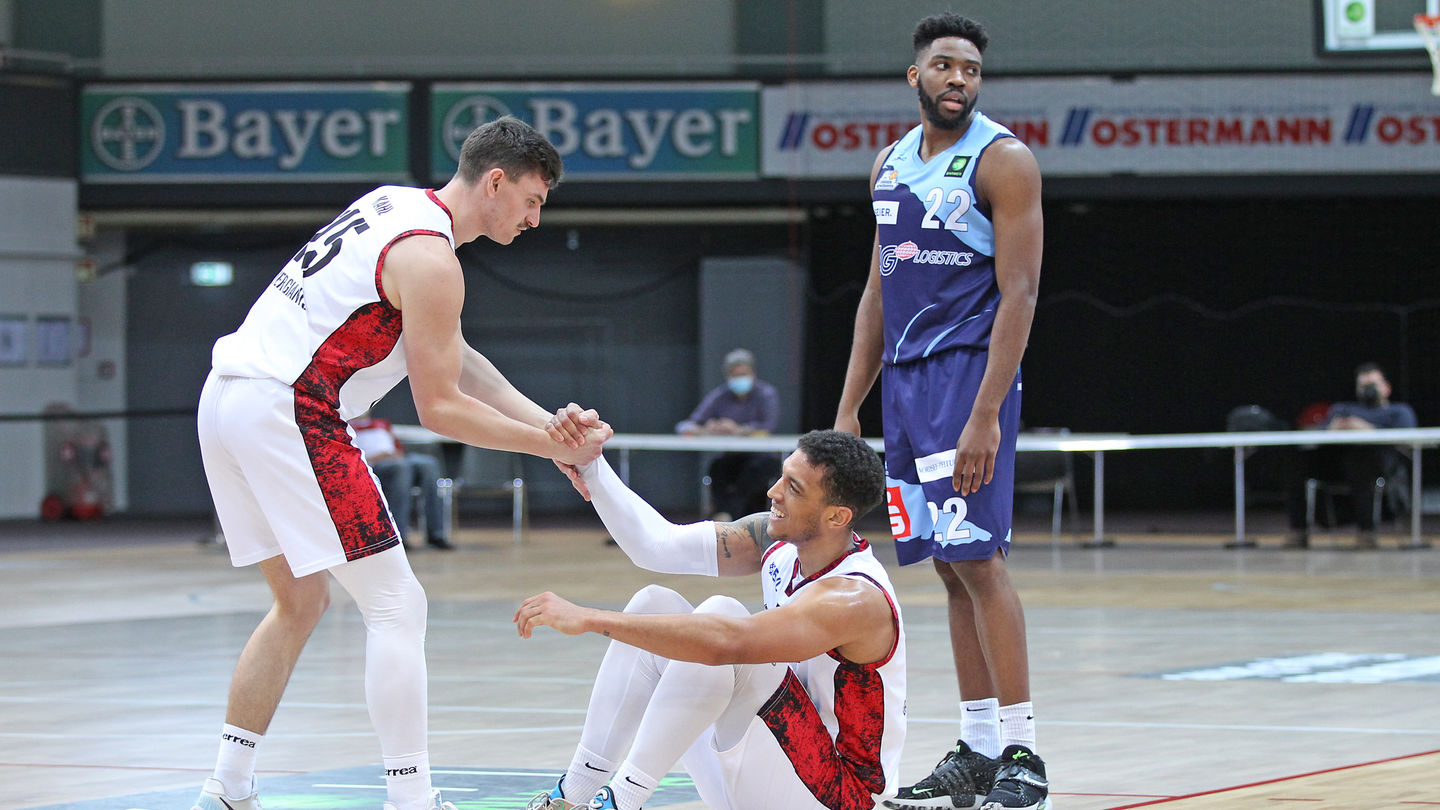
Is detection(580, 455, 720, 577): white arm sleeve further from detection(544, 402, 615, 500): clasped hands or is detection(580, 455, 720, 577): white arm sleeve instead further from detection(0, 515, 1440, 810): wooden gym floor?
detection(0, 515, 1440, 810): wooden gym floor

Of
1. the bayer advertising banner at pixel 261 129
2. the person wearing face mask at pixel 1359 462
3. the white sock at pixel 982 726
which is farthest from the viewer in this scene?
the bayer advertising banner at pixel 261 129

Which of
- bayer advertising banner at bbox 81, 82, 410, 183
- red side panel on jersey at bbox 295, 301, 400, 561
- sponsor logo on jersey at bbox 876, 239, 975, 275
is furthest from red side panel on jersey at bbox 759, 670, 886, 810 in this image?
bayer advertising banner at bbox 81, 82, 410, 183

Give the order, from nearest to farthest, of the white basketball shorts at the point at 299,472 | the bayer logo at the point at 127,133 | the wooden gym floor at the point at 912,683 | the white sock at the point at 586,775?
the white sock at the point at 586,775 → the white basketball shorts at the point at 299,472 → the wooden gym floor at the point at 912,683 → the bayer logo at the point at 127,133

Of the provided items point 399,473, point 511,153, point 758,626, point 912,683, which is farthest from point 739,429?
point 758,626

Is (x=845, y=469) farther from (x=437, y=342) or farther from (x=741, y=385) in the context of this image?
(x=741, y=385)

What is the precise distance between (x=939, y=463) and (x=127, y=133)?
45.9ft

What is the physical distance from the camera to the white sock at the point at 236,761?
11.2 feet

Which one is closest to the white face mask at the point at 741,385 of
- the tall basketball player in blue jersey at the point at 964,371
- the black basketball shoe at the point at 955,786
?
the tall basketball player in blue jersey at the point at 964,371

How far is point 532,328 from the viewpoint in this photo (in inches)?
725

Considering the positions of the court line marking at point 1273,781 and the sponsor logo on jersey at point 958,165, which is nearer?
the court line marking at point 1273,781

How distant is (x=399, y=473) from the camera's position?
40.3 feet

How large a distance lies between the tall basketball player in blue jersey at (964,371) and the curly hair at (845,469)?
1.95 feet

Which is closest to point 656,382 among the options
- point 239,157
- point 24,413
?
point 239,157

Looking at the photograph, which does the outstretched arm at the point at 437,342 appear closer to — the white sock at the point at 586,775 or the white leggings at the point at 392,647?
the white leggings at the point at 392,647
